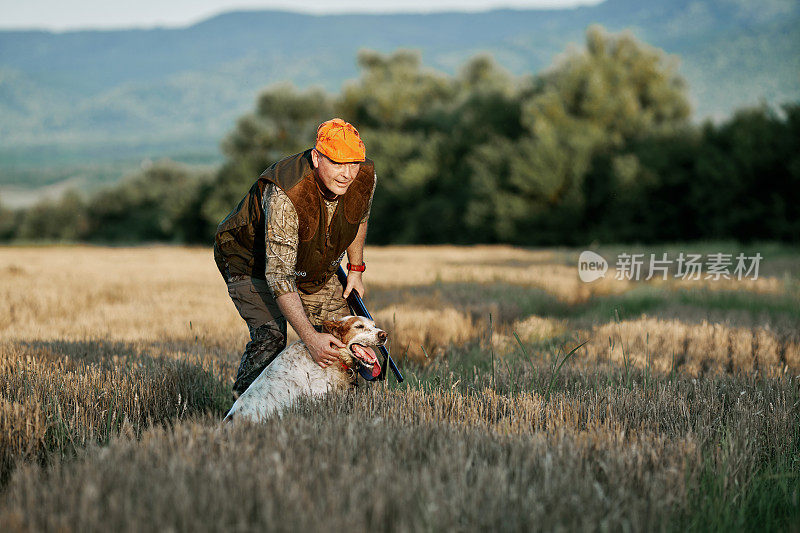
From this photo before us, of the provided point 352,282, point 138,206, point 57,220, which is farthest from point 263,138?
point 352,282

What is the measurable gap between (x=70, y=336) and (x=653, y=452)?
6536mm

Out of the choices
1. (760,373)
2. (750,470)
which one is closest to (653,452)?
(750,470)

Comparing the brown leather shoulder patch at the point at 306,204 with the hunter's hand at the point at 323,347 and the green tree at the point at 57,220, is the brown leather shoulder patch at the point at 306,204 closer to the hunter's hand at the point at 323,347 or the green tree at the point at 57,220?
the hunter's hand at the point at 323,347

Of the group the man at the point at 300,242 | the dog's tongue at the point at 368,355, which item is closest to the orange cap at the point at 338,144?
the man at the point at 300,242

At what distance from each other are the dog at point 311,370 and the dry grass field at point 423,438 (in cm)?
19

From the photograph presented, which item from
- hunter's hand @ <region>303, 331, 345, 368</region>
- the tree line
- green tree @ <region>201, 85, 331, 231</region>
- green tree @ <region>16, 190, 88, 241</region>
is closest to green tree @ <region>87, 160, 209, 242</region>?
green tree @ <region>16, 190, 88, 241</region>

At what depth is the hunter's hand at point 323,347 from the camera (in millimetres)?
3975

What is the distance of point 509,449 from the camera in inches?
123

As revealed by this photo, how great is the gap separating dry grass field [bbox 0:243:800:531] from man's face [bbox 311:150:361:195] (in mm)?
1388

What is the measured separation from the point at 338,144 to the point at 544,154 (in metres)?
37.8

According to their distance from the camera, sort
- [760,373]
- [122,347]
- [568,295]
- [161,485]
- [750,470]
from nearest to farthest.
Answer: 1. [161,485]
2. [750,470]
3. [760,373]
4. [122,347]
5. [568,295]

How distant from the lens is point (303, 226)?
14.0 feet

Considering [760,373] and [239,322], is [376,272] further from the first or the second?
[760,373]

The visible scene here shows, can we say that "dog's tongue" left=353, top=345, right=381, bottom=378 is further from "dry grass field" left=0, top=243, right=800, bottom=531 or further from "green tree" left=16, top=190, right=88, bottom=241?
"green tree" left=16, top=190, right=88, bottom=241
